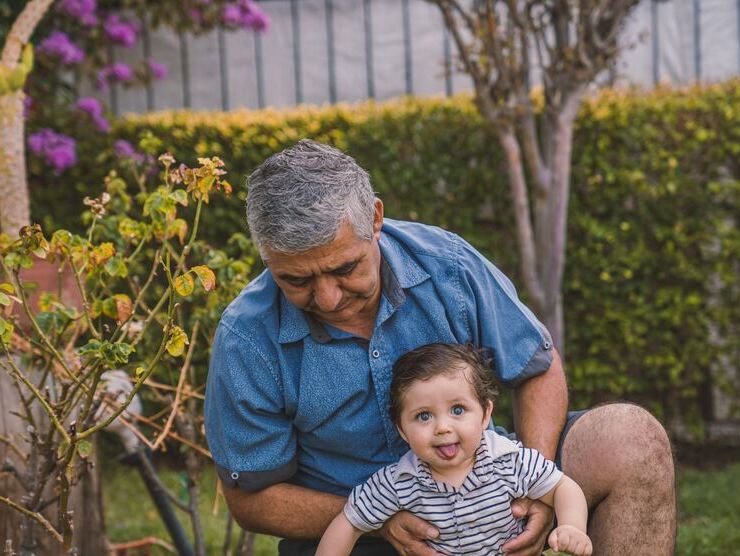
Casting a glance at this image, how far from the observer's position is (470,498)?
8.41 feet

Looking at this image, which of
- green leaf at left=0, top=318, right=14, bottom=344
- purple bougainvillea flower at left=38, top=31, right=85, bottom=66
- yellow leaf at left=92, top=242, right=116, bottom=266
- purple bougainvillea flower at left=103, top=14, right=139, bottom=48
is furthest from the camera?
purple bougainvillea flower at left=103, top=14, right=139, bottom=48

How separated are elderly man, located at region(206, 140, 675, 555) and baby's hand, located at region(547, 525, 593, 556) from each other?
15 centimetres

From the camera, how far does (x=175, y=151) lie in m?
5.91

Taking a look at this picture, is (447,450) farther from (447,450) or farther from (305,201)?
(305,201)

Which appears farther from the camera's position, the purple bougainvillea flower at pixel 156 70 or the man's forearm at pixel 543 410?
the purple bougainvillea flower at pixel 156 70

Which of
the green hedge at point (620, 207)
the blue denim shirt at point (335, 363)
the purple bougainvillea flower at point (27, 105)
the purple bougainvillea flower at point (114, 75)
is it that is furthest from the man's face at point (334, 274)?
the purple bougainvillea flower at point (114, 75)

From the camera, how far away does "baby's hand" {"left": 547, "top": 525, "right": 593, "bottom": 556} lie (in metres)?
2.40

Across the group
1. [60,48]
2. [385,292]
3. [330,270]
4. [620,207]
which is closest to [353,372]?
[385,292]

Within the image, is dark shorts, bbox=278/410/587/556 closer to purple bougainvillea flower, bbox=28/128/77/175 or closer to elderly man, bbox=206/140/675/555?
elderly man, bbox=206/140/675/555

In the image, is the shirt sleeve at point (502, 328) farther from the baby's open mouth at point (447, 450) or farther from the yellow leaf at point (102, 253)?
the yellow leaf at point (102, 253)

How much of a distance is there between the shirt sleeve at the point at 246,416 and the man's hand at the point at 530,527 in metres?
0.58

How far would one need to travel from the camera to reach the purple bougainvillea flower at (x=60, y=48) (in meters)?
6.10

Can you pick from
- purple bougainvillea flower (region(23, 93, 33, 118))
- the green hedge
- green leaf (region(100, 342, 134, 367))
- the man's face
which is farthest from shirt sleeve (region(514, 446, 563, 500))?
purple bougainvillea flower (region(23, 93, 33, 118))

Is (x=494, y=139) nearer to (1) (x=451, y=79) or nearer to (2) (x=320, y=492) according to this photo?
(1) (x=451, y=79)
